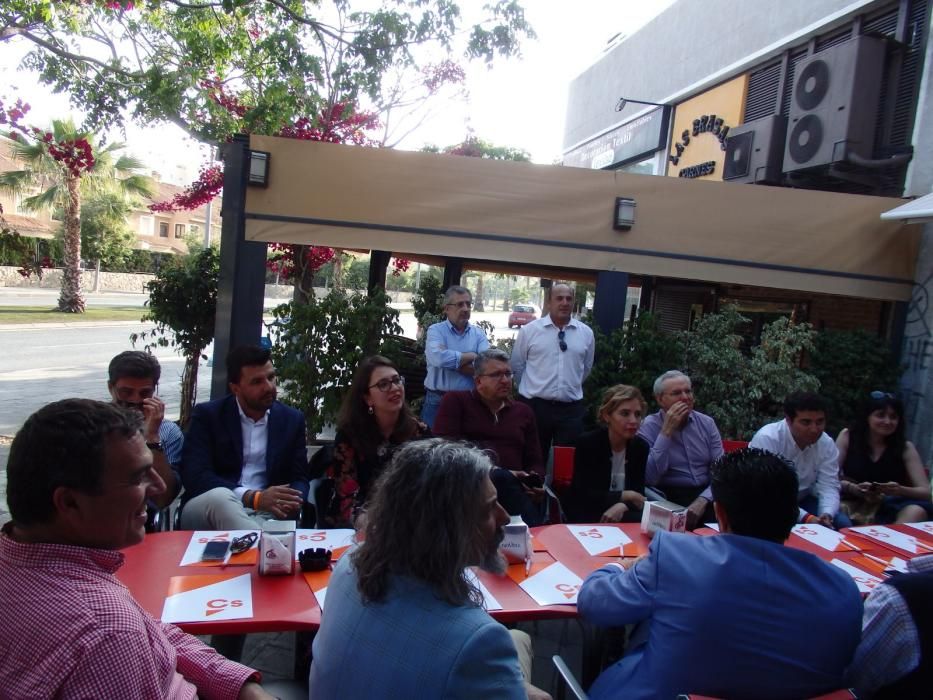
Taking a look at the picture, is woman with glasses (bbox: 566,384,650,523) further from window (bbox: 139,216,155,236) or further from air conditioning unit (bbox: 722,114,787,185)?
window (bbox: 139,216,155,236)

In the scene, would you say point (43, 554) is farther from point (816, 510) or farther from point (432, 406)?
point (816, 510)

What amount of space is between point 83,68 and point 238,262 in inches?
164

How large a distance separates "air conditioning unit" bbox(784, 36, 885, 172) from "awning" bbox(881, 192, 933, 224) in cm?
134

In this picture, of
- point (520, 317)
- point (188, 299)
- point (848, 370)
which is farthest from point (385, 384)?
point (520, 317)

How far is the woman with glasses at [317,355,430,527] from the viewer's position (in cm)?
324

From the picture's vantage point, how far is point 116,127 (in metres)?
7.67

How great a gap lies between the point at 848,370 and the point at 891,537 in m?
3.38

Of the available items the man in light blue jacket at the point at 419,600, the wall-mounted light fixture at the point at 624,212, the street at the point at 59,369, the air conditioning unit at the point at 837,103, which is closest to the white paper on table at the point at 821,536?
the man in light blue jacket at the point at 419,600

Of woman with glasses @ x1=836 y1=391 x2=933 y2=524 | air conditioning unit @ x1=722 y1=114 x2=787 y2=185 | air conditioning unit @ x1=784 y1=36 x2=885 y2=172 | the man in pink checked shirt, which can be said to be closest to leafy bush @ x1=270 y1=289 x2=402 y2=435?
woman with glasses @ x1=836 y1=391 x2=933 y2=524

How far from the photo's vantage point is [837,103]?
7082mm

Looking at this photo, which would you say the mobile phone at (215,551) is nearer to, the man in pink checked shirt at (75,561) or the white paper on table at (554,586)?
the man in pink checked shirt at (75,561)

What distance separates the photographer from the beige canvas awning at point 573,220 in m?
5.23

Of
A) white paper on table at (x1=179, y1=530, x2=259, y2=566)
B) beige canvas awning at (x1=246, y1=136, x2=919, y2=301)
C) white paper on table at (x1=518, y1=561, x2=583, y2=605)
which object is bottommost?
white paper on table at (x1=179, y1=530, x2=259, y2=566)

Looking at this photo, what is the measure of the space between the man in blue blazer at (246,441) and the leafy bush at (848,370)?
16.3ft
